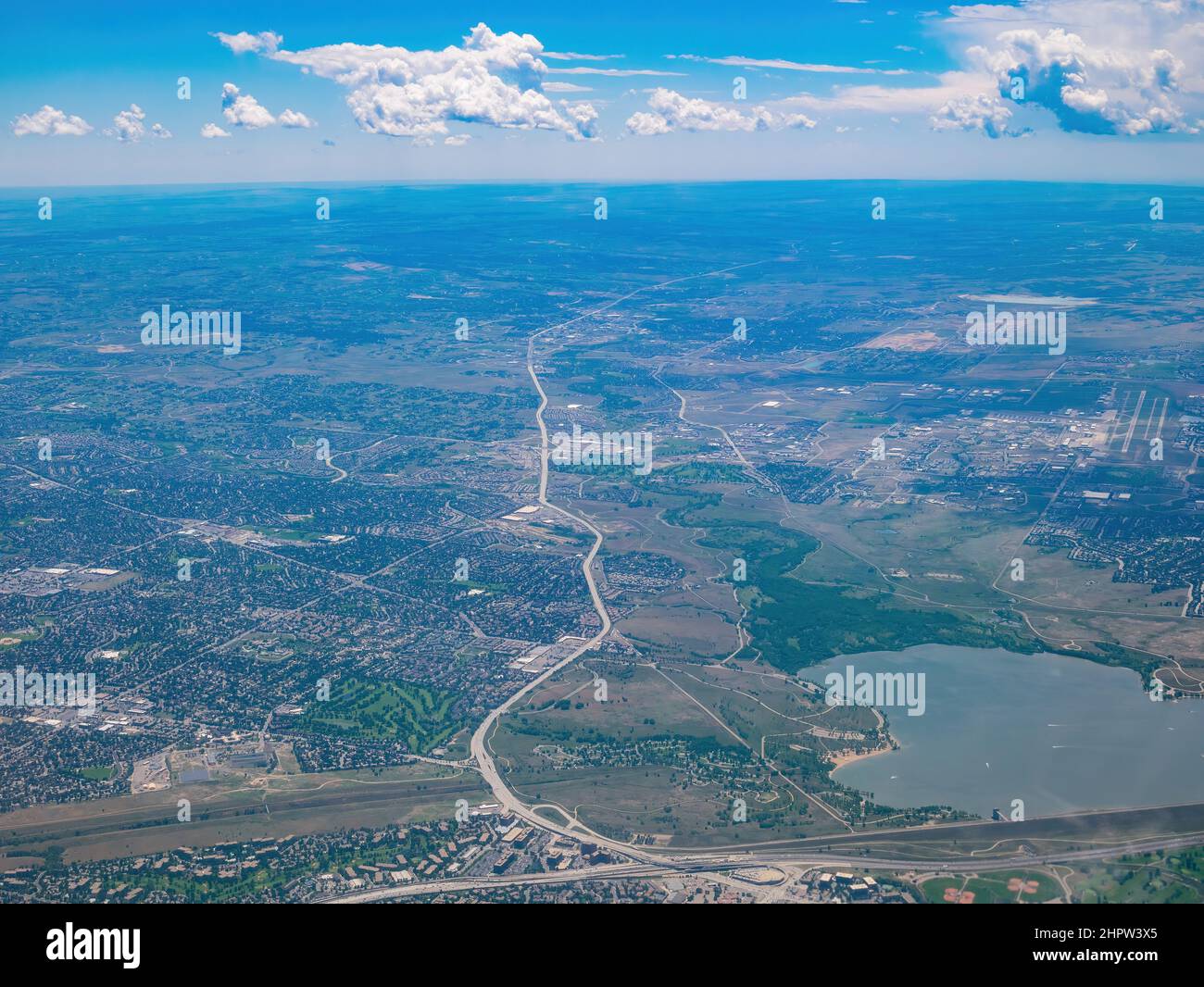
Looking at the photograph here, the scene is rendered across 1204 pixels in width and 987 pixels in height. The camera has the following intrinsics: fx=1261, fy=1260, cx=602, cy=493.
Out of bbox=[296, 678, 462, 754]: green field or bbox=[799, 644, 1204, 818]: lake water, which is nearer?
bbox=[799, 644, 1204, 818]: lake water

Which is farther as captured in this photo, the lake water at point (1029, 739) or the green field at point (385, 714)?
the green field at point (385, 714)

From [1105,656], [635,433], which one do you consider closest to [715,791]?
[1105,656]

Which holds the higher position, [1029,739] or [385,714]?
[1029,739]

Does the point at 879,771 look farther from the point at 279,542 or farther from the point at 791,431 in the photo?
the point at 791,431

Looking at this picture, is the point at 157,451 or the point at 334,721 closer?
the point at 334,721

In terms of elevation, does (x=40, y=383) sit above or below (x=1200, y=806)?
above

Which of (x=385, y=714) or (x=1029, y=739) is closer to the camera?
(x=1029, y=739)
